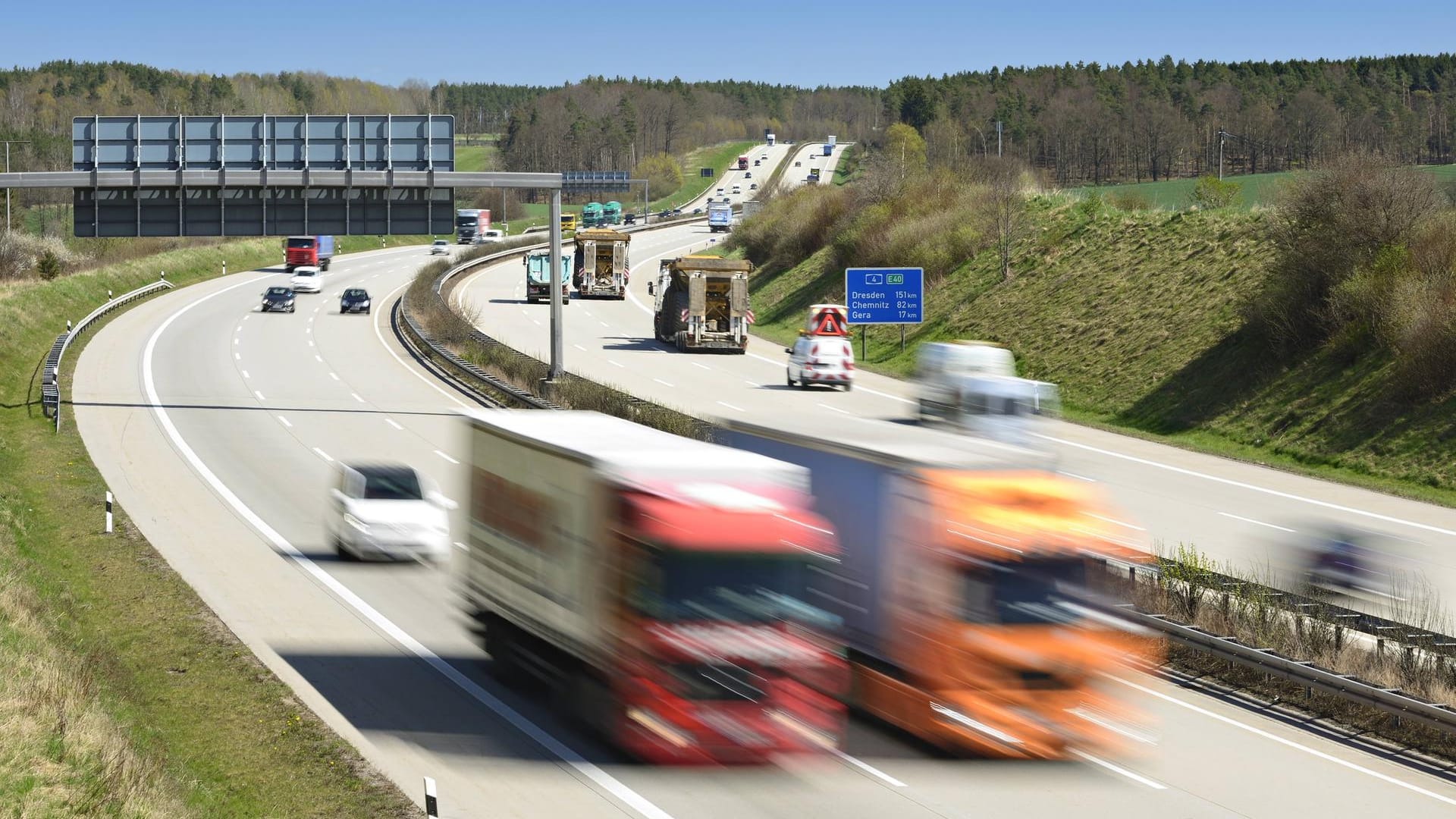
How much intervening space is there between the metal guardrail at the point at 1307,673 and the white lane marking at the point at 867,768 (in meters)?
3.35

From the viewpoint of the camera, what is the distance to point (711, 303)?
187ft

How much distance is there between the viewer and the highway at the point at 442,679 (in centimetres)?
1259

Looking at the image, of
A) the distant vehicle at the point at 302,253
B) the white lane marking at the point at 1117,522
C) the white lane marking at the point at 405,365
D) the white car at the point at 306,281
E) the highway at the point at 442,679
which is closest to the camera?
the highway at the point at 442,679

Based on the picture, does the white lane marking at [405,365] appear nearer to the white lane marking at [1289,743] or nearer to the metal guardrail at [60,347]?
the metal guardrail at [60,347]

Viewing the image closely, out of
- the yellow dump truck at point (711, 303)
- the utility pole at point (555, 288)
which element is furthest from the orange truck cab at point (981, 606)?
the yellow dump truck at point (711, 303)

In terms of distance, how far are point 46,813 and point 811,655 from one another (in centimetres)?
636

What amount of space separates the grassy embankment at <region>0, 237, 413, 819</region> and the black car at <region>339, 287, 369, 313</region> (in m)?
43.4

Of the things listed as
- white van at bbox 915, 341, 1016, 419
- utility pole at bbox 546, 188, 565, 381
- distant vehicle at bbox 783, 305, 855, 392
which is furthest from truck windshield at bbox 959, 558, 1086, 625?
distant vehicle at bbox 783, 305, 855, 392

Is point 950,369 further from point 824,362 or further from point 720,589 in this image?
point 720,589

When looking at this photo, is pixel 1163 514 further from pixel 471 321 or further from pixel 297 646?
pixel 471 321

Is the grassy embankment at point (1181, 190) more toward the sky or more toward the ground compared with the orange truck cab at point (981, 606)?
more toward the sky

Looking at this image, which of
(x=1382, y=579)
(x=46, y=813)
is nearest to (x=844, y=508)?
(x=46, y=813)

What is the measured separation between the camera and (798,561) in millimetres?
12086

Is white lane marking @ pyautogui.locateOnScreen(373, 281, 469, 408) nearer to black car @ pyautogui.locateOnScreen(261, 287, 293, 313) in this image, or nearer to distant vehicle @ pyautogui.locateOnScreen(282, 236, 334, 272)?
black car @ pyautogui.locateOnScreen(261, 287, 293, 313)
